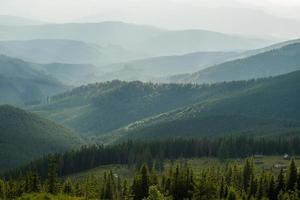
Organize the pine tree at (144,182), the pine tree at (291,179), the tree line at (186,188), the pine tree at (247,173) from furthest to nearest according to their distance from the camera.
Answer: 1. the pine tree at (247,173)
2. the pine tree at (144,182)
3. the pine tree at (291,179)
4. the tree line at (186,188)

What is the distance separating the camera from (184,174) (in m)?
138

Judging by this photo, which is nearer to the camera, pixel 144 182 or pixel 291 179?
pixel 291 179

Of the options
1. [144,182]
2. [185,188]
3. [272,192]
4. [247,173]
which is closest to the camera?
[185,188]

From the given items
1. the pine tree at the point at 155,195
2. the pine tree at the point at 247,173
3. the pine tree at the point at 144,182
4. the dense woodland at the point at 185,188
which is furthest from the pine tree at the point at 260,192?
the pine tree at the point at 155,195

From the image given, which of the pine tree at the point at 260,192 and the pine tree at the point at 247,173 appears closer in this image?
the pine tree at the point at 260,192

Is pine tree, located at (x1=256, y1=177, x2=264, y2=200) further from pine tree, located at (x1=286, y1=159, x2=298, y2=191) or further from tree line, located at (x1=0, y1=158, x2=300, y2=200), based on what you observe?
pine tree, located at (x1=286, y1=159, x2=298, y2=191)

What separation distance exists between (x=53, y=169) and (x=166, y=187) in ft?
110

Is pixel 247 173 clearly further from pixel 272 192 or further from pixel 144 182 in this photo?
pixel 144 182

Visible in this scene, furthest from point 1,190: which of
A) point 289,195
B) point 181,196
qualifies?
point 289,195

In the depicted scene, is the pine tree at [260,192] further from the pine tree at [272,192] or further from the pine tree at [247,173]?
the pine tree at [247,173]

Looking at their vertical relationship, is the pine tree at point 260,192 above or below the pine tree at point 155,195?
below

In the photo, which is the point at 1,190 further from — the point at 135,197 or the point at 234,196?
the point at 234,196

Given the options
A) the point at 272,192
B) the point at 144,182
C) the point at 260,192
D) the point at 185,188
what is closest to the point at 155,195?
the point at 185,188

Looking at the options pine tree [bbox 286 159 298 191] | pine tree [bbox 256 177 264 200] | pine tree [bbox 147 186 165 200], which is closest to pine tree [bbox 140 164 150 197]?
pine tree [bbox 256 177 264 200]
